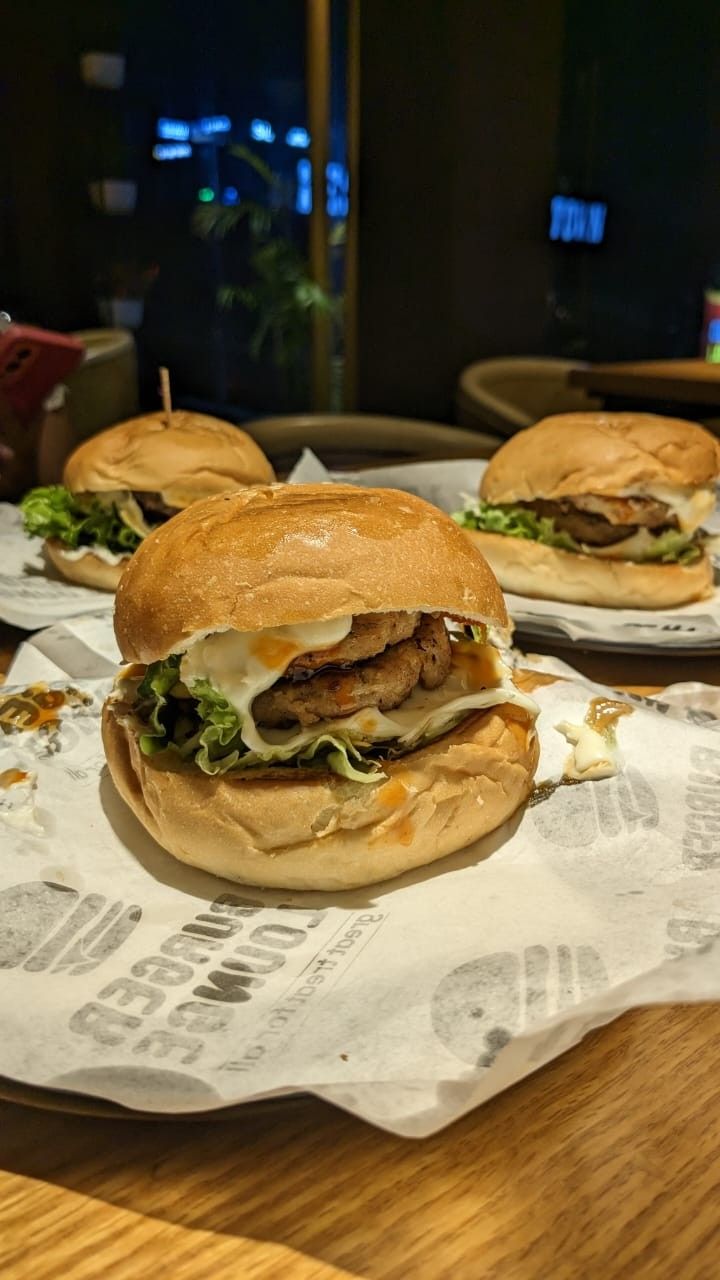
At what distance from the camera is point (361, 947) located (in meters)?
1.37

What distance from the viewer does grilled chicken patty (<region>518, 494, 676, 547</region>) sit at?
288 centimetres

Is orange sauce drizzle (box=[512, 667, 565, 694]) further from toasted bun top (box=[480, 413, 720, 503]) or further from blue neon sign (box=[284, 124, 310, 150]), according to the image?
blue neon sign (box=[284, 124, 310, 150])

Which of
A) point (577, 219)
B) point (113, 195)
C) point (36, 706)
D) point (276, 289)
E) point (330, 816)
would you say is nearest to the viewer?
point (330, 816)

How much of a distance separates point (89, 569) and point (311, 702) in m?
1.56

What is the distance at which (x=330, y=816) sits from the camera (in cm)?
149

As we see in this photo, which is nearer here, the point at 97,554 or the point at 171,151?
the point at 97,554

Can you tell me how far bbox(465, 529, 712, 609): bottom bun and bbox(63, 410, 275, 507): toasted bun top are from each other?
750 millimetres

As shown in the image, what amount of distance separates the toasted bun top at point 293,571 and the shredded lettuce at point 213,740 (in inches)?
2.9

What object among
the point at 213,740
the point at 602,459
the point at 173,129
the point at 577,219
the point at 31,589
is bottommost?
the point at 31,589

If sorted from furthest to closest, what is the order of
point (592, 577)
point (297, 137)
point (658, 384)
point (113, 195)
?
point (297, 137)
point (113, 195)
point (658, 384)
point (592, 577)

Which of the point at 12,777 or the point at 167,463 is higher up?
the point at 167,463

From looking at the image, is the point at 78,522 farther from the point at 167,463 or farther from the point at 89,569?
the point at 167,463

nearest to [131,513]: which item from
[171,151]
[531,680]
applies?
[531,680]

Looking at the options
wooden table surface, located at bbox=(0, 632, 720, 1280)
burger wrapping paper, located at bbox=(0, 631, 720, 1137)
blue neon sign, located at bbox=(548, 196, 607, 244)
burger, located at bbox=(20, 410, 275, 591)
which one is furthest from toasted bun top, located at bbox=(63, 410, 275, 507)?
blue neon sign, located at bbox=(548, 196, 607, 244)
